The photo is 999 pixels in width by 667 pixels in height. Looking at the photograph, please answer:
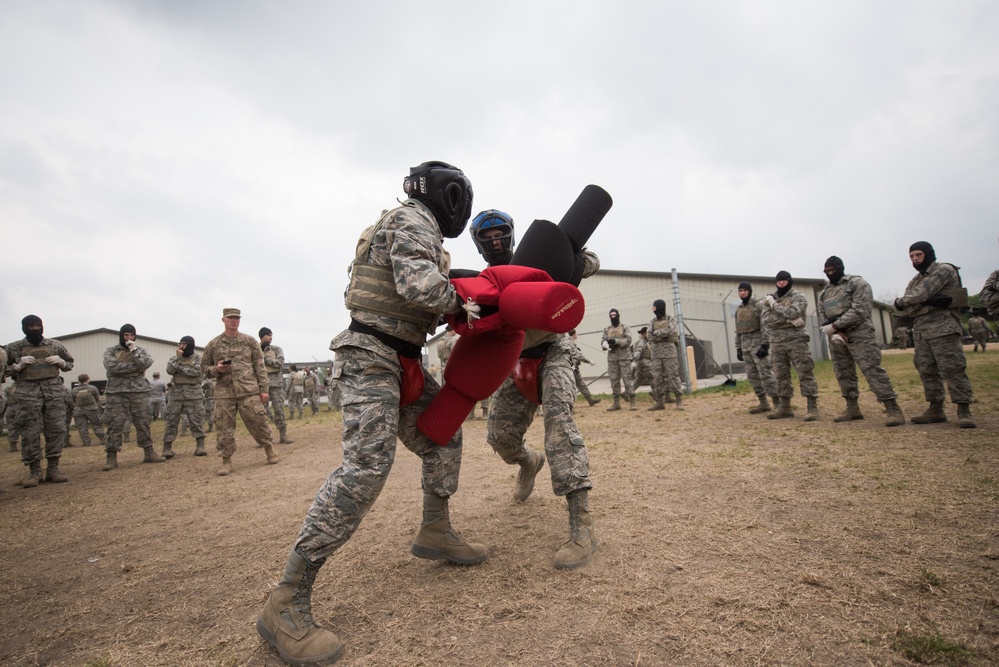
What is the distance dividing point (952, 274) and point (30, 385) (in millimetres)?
13350

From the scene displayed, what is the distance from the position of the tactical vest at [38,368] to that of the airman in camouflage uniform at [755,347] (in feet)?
38.7

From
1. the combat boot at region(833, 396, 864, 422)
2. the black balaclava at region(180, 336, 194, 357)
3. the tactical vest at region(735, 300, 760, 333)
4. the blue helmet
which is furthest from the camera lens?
the black balaclava at region(180, 336, 194, 357)

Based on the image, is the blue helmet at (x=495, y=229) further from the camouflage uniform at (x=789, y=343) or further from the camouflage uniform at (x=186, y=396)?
the camouflage uniform at (x=186, y=396)

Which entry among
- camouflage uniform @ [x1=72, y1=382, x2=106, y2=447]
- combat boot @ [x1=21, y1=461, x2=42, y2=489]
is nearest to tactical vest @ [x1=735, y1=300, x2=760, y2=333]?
combat boot @ [x1=21, y1=461, x2=42, y2=489]

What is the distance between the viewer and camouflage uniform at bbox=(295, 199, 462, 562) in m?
2.30

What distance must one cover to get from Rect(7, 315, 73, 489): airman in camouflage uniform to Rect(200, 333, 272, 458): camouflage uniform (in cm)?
232

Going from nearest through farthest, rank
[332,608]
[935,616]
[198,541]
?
[935,616] → [332,608] → [198,541]

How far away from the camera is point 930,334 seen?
642 centimetres

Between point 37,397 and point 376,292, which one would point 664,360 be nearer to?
point 376,292

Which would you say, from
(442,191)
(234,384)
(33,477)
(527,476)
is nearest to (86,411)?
(33,477)

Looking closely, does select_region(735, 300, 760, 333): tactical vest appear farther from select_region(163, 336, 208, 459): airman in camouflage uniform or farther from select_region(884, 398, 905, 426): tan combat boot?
select_region(163, 336, 208, 459): airman in camouflage uniform

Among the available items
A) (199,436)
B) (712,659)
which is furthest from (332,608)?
(199,436)

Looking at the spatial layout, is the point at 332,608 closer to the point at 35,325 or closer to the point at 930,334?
the point at 930,334

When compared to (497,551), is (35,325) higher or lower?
higher
